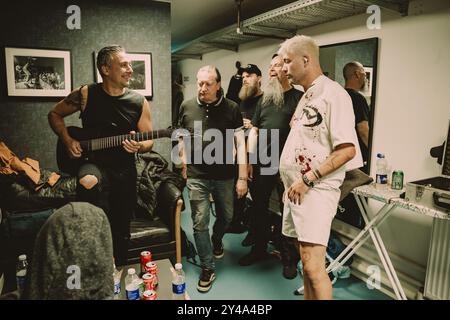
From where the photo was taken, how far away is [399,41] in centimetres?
240

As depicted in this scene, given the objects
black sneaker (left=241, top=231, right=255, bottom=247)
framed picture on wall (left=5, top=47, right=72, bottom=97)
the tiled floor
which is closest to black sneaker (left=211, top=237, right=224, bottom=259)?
the tiled floor

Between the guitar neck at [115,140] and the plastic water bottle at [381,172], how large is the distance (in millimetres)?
1623

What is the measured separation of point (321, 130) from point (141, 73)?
2.29m

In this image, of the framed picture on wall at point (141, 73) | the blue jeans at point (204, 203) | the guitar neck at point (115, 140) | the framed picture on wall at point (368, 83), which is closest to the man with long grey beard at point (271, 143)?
the blue jeans at point (204, 203)

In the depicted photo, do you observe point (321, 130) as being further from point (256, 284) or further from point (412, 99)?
point (256, 284)

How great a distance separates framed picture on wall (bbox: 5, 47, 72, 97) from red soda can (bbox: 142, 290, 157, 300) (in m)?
2.28

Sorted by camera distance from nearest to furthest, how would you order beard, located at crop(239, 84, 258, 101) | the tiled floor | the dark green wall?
the tiled floor → the dark green wall → beard, located at crop(239, 84, 258, 101)

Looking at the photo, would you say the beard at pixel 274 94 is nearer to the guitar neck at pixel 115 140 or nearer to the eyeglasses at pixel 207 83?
the eyeglasses at pixel 207 83

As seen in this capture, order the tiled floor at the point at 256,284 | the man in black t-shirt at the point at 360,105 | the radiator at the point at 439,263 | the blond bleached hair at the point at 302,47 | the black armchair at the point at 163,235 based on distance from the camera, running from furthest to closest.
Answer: the man in black t-shirt at the point at 360,105 → the black armchair at the point at 163,235 → the tiled floor at the point at 256,284 → the radiator at the point at 439,263 → the blond bleached hair at the point at 302,47

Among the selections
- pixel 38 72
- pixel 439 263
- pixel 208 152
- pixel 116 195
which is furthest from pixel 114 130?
pixel 439 263

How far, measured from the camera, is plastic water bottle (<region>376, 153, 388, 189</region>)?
2.41 metres

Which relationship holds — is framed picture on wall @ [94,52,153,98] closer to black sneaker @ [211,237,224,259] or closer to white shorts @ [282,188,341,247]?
black sneaker @ [211,237,224,259]

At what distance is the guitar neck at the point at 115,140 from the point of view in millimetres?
2322

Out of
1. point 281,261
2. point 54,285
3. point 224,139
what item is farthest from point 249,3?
point 54,285
